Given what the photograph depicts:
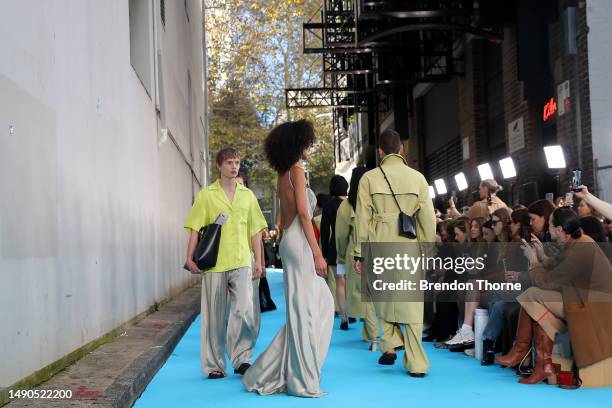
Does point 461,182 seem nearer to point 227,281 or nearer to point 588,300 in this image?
point 227,281

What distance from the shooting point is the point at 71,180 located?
663 centimetres

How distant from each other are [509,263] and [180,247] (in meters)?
10.3

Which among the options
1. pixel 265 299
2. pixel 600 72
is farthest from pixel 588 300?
pixel 265 299

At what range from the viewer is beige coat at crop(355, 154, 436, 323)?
735 cm

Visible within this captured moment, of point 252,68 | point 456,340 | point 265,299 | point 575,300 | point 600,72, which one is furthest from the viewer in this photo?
point 252,68

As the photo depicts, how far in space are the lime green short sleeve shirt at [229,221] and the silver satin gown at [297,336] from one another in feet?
3.05

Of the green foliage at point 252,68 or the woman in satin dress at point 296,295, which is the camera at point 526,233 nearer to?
the woman in satin dress at point 296,295

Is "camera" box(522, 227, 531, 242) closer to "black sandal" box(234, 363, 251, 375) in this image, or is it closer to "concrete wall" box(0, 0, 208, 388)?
"black sandal" box(234, 363, 251, 375)

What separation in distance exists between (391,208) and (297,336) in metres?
1.74

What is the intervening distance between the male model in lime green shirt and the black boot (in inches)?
74.9

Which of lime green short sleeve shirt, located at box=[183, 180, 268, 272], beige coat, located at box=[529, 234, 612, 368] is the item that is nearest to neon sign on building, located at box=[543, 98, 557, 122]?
lime green short sleeve shirt, located at box=[183, 180, 268, 272]

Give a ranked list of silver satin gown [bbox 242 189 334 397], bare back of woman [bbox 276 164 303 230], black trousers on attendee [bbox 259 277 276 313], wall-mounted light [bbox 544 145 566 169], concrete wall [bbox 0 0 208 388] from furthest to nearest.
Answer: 1. black trousers on attendee [bbox 259 277 276 313]
2. wall-mounted light [bbox 544 145 566 169]
3. bare back of woman [bbox 276 164 303 230]
4. silver satin gown [bbox 242 189 334 397]
5. concrete wall [bbox 0 0 208 388]

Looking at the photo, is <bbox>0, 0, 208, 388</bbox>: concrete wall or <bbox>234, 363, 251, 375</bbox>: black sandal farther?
<bbox>234, 363, 251, 375</bbox>: black sandal

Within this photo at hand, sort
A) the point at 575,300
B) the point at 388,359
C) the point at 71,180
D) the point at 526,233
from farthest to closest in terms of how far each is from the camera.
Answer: the point at 526,233
the point at 388,359
the point at 71,180
the point at 575,300
